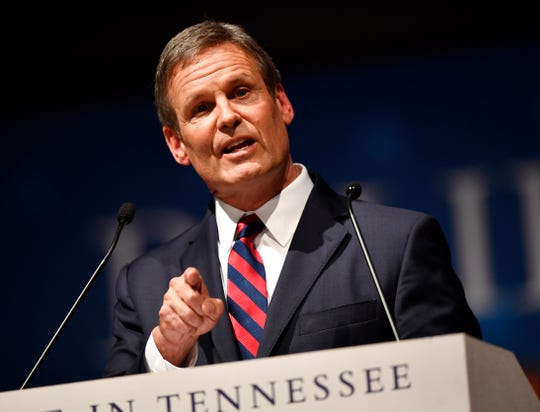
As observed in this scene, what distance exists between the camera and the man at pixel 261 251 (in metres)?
2.14

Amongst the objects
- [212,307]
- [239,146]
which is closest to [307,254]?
[239,146]

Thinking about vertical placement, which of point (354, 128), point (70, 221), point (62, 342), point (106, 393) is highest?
point (106, 393)

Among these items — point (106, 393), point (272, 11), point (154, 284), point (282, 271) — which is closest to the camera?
point (106, 393)

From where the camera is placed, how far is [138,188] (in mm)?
3723

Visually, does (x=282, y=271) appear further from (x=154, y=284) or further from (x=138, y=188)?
(x=138, y=188)

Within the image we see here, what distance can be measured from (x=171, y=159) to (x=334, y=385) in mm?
2368

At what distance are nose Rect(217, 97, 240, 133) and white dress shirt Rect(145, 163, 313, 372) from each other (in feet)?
0.74

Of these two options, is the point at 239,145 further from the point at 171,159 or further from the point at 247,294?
the point at 171,159

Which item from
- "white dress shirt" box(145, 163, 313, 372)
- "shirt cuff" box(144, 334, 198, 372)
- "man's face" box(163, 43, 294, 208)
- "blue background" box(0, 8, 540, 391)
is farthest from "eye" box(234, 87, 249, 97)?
"blue background" box(0, 8, 540, 391)

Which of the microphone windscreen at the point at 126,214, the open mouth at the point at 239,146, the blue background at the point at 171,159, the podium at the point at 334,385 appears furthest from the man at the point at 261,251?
the blue background at the point at 171,159

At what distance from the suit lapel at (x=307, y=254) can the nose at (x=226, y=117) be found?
28 centimetres

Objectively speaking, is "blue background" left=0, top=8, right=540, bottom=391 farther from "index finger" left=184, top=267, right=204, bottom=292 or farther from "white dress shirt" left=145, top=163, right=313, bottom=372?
"index finger" left=184, top=267, right=204, bottom=292

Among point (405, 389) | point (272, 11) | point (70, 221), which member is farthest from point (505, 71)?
point (405, 389)

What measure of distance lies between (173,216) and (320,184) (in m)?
1.27
